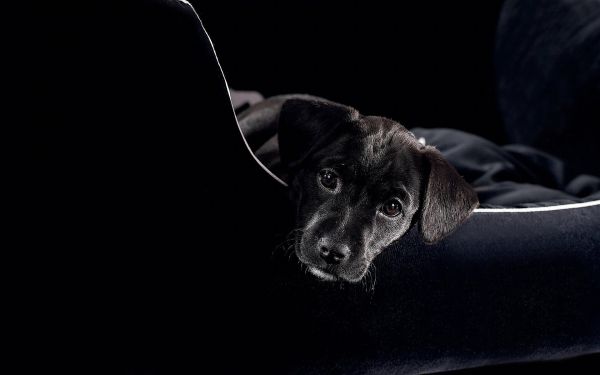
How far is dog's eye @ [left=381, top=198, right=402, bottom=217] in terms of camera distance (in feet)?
5.67

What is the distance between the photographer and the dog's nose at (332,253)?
5.20 ft

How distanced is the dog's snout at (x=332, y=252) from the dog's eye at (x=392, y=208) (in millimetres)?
196

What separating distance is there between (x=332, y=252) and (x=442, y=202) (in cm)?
34

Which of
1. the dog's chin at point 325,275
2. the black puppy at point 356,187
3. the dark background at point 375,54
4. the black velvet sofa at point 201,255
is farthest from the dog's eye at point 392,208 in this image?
the dark background at point 375,54

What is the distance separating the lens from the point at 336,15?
127 inches

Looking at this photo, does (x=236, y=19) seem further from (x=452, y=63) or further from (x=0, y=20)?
(x=0, y=20)

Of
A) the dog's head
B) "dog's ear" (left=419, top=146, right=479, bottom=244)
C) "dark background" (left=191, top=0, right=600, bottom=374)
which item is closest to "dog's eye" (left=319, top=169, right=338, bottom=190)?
the dog's head

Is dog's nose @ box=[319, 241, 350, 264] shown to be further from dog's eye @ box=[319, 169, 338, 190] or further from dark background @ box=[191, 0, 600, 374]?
dark background @ box=[191, 0, 600, 374]

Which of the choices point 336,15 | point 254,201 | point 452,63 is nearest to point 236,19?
point 336,15

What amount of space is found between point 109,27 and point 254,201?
0.52 metres

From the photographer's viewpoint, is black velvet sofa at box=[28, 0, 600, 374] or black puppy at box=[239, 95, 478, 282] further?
black puppy at box=[239, 95, 478, 282]

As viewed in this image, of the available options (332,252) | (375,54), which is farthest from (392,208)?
(375,54)

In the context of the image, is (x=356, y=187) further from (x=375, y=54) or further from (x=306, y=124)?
(x=375, y=54)

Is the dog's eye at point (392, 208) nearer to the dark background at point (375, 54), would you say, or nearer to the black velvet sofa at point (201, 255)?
the black velvet sofa at point (201, 255)
